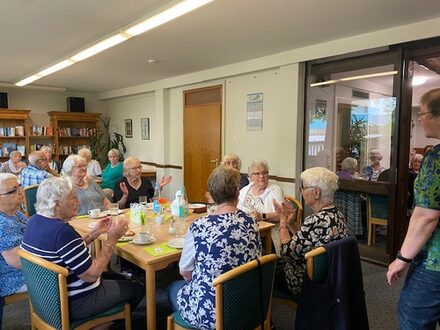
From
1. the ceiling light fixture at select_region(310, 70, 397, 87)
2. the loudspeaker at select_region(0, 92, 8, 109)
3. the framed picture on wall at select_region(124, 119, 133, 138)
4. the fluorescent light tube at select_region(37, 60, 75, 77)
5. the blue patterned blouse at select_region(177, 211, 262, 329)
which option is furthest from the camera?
the framed picture on wall at select_region(124, 119, 133, 138)

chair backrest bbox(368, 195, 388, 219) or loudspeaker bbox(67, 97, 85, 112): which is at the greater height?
loudspeaker bbox(67, 97, 85, 112)

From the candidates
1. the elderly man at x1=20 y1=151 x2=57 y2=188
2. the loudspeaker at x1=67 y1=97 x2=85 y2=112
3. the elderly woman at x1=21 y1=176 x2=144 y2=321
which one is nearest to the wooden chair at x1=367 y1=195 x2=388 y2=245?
the elderly woman at x1=21 y1=176 x2=144 y2=321

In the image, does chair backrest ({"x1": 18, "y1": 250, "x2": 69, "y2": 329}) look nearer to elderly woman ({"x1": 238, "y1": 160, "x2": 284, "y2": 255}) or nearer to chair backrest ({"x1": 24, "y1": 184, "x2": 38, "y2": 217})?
elderly woman ({"x1": 238, "y1": 160, "x2": 284, "y2": 255})

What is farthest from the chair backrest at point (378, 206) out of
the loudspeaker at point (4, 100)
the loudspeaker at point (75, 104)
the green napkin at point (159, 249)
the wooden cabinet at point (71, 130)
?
the loudspeaker at point (4, 100)

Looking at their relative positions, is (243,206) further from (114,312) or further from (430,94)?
(430,94)

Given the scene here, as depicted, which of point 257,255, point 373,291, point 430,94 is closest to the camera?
point 430,94

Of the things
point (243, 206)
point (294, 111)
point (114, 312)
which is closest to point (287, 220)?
point (243, 206)

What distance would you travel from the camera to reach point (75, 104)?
8102mm

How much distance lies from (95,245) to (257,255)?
58.5 inches

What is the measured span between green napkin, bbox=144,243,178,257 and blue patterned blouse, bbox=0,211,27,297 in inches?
29.6

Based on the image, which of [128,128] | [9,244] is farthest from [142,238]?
[128,128]

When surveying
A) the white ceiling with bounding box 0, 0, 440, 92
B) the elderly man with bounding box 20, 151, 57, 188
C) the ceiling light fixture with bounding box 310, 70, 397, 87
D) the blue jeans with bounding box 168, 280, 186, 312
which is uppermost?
the white ceiling with bounding box 0, 0, 440, 92

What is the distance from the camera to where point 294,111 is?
4477 mm

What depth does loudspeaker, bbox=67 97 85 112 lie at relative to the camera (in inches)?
317
